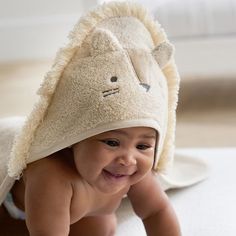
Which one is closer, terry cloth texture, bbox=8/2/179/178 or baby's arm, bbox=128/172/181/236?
terry cloth texture, bbox=8/2/179/178

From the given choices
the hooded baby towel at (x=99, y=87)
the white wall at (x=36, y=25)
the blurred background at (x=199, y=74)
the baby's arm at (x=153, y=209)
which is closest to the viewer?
the hooded baby towel at (x=99, y=87)

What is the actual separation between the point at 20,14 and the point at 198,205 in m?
1.60

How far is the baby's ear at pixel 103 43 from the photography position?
2.15ft

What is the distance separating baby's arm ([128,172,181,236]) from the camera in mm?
758

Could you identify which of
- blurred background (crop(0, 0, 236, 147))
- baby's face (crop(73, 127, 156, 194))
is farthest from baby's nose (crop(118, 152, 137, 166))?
blurred background (crop(0, 0, 236, 147))

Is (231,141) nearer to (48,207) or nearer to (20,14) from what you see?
(48,207)

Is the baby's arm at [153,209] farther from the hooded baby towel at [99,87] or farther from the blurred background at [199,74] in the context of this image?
the blurred background at [199,74]

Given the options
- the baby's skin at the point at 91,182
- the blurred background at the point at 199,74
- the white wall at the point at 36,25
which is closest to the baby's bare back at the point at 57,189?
the baby's skin at the point at 91,182

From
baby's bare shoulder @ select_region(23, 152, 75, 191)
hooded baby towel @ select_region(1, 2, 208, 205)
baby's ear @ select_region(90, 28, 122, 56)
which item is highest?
baby's ear @ select_region(90, 28, 122, 56)

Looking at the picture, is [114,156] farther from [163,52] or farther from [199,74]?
[199,74]

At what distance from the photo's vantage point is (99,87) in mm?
639

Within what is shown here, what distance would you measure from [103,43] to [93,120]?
0.09 meters

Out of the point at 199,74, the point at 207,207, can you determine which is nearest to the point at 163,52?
the point at 207,207

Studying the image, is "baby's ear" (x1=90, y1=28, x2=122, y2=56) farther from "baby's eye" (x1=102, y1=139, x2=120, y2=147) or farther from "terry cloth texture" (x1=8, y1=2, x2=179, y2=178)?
"baby's eye" (x1=102, y1=139, x2=120, y2=147)
